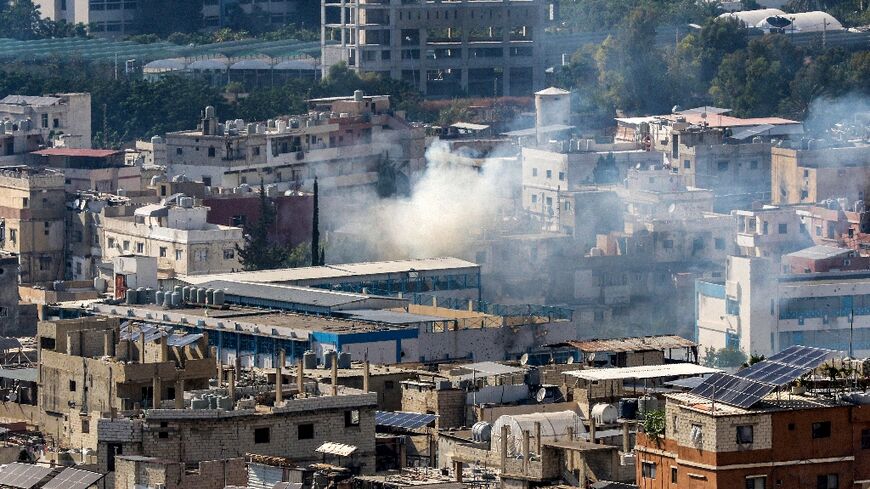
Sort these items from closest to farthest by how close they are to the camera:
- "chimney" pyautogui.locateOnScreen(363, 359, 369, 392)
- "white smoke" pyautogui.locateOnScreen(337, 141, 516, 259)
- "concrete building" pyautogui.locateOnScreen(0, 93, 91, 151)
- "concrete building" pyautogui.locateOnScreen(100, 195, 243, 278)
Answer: "chimney" pyautogui.locateOnScreen(363, 359, 369, 392), "concrete building" pyautogui.locateOnScreen(100, 195, 243, 278), "white smoke" pyautogui.locateOnScreen(337, 141, 516, 259), "concrete building" pyautogui.locateOnScreen(0, 93, 91, 151)

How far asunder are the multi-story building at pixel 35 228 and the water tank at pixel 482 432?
42.5 metres

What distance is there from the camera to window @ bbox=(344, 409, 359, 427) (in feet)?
182

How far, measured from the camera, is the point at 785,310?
287ft

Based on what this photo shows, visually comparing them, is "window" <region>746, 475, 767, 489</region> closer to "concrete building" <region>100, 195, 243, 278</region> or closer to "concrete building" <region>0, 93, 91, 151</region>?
"concrete building" <region>100, 195, 243, 278</region>

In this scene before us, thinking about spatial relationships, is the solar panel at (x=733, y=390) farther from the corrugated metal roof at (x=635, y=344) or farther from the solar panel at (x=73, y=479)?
the corrugated metal roof at (x=635, y=344)

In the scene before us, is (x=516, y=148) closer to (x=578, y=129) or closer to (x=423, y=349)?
(x=578, y=129)

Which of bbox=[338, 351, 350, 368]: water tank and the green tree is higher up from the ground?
bbox=[338, 351, 350, 368]: water tank

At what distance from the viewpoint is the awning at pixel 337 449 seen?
179 feet

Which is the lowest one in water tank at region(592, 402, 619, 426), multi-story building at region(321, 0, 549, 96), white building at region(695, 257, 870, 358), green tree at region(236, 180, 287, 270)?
white building at region(695, 257, 870, 358)

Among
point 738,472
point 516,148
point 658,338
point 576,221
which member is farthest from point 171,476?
point 516,148

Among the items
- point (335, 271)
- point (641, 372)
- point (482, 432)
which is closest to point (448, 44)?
point (335, 271)

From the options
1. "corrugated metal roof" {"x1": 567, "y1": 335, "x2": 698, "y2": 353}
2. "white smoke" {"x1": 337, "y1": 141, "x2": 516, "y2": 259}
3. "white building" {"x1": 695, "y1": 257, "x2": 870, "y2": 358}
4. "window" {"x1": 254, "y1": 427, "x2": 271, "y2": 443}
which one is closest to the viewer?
"window" {"x1": 254, "y1": 427, "x2": 271, "y2": 443}

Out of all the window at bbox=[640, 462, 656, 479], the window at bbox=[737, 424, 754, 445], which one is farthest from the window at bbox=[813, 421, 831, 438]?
the window at bbox=[640, 462, 656, 479]

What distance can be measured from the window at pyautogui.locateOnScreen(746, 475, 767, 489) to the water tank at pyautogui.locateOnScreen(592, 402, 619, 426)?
27.4ft
